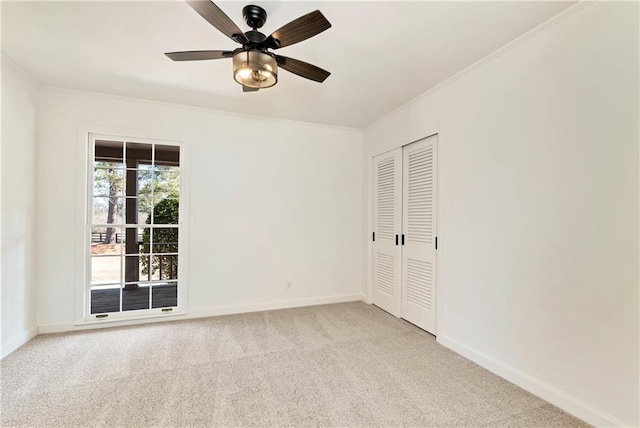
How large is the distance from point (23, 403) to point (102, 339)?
1027 mm

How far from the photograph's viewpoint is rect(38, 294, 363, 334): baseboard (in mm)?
3100

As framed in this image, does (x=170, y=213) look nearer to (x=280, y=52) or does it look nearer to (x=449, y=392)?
(x=280, y=52)

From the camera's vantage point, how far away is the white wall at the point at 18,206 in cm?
254

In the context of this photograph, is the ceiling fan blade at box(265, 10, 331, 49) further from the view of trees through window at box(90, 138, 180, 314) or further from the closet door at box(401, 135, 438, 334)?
the view of trees through window at box(90, 138, 180, 314)

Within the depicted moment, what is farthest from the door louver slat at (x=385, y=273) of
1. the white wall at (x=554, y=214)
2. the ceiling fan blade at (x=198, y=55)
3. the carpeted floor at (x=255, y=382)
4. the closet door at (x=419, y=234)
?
the ceiling fan blade at (x=198, y=55)

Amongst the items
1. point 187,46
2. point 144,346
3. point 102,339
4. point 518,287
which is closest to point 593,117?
point 518,287

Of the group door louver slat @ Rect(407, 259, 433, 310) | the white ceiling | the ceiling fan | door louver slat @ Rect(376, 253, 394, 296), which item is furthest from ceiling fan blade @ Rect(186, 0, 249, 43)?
door louver slat @ Rect(376, 253, 394, 296)

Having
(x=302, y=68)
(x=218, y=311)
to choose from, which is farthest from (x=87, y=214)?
(x=302, y=68)

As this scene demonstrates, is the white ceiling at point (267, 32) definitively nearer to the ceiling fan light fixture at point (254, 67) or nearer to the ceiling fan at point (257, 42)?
the ceiling fan at point (257, 42)

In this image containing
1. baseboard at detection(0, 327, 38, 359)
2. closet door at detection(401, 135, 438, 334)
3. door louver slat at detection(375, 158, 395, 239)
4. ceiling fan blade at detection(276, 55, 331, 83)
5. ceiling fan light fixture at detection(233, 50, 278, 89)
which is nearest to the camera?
ceiling fan light fixture at detection(233, 50, 278, 89)

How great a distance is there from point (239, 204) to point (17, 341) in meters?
2.43

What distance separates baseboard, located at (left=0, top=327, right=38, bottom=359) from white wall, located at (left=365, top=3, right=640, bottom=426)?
396 cm

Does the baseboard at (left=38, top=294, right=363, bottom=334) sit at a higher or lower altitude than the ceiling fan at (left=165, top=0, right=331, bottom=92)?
lower

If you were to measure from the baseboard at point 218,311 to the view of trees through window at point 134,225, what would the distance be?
0.15 metres
